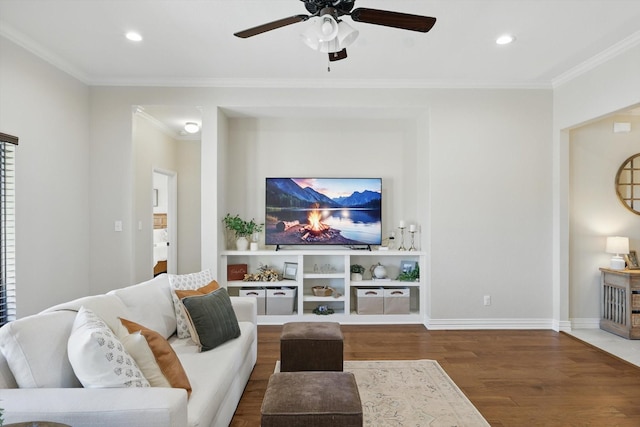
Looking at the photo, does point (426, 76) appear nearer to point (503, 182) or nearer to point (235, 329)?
point (503, 182)

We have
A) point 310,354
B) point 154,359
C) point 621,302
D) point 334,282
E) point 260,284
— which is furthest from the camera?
point 334,282

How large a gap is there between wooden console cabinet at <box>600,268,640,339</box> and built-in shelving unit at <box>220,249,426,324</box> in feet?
6.56

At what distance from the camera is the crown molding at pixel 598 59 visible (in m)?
3.22

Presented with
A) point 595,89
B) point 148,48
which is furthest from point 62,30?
point 595,89

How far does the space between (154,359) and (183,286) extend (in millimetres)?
1072

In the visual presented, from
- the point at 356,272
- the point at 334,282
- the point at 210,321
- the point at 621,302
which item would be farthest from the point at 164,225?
the point at 621,302

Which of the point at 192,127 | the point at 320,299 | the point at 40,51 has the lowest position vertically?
the point at 320,299

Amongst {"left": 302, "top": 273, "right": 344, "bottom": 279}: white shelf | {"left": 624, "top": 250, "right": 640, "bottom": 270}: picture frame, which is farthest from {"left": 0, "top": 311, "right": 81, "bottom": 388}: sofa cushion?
{"left": 624, "top": 250, "right": 640, "bottom": 270}: picture frame

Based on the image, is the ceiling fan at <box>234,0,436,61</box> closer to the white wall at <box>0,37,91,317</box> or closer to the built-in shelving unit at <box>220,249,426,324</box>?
the white wall at <box>0,37,91,317</box>

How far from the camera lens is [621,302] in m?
4.02

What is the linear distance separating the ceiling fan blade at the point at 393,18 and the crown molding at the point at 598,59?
235 cm

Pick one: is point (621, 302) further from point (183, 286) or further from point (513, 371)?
point (183, 286)

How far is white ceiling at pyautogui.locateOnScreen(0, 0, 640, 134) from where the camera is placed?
9.08 feet

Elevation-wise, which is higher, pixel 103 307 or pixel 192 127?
pixel 192 127
